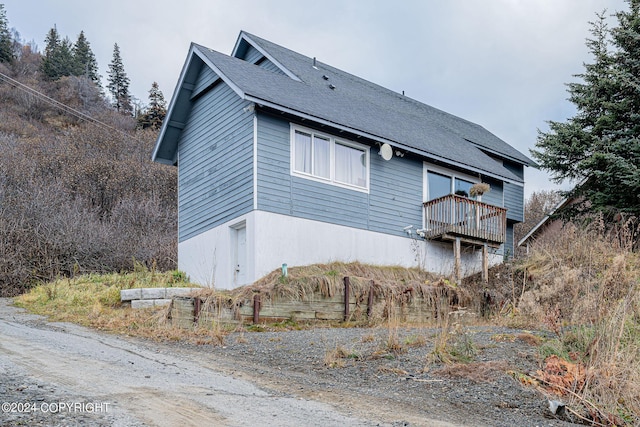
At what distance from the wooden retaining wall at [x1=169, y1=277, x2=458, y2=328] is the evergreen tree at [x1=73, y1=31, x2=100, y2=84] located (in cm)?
4741

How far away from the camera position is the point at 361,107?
711 inches

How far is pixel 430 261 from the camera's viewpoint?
17.3 m

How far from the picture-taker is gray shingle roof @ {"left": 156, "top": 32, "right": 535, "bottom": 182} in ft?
49.8

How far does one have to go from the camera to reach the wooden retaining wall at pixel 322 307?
432 inches

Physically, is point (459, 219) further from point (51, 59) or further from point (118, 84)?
point (118, 84)

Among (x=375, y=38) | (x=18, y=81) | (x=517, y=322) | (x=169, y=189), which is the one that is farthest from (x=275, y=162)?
(x=18, y=81)

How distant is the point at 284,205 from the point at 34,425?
1018 cm

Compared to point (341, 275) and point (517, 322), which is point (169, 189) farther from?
point (517, 322)

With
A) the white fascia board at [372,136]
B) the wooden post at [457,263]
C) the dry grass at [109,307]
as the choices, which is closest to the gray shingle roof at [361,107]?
the white fascia board at [372,136]

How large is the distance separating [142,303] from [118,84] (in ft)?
167

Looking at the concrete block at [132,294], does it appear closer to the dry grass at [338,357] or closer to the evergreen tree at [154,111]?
the dry grass at [338,357]

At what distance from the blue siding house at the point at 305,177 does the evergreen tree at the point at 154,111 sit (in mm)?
26557

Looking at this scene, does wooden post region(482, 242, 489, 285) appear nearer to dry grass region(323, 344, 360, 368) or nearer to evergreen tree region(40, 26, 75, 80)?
dry grass region(323, 344, 360, 368)

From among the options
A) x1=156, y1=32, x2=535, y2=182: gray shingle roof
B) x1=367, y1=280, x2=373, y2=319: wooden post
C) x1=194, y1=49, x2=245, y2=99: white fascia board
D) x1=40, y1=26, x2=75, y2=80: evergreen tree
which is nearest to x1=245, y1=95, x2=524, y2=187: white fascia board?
x1=156, y1=32, x2=535, y2=182: gray shingle roof
